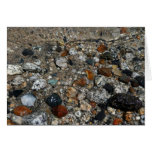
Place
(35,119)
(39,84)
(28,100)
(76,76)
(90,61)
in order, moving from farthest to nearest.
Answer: (90,61) → (76,76) → (39,84) → (28,100) → (35,119)

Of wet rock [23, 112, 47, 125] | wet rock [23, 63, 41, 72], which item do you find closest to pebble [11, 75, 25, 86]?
wet rock [23, 63, 41, 72]

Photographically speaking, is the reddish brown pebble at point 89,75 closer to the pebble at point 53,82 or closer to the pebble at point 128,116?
the pebble at point 53,82

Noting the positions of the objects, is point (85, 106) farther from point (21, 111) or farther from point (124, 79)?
point (21, 111)

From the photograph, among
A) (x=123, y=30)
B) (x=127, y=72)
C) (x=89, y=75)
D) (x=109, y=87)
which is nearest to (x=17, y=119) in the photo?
(x=89, y=75)

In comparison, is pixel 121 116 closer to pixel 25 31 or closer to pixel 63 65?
pixel 63 65

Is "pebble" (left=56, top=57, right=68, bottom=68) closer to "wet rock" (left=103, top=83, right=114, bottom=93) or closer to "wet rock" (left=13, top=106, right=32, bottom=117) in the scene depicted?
"wet rock" (left=103, top=83, right=114, bottom=93)
